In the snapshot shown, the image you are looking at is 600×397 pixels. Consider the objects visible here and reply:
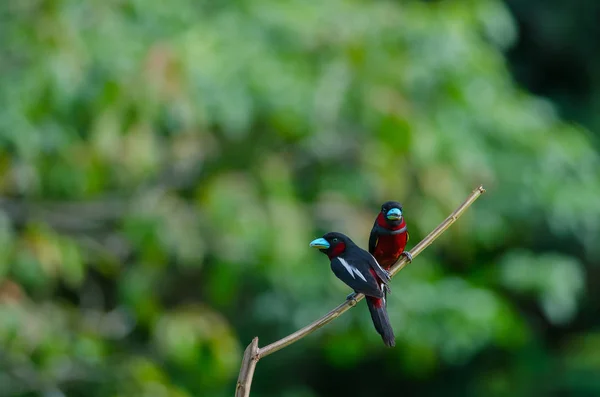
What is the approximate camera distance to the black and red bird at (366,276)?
1.92m

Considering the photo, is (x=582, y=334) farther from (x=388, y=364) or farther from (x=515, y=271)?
(x=515, y=271)

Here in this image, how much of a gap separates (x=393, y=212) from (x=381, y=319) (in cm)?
40

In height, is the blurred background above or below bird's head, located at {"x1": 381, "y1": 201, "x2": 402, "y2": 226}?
above

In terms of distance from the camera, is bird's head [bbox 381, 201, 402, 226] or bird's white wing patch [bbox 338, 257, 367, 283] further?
bird's head [bbox 381, 201, 402, 226]

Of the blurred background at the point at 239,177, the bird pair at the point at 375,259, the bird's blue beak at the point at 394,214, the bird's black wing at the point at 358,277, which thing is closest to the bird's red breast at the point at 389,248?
the bird pair at the point at 375,259

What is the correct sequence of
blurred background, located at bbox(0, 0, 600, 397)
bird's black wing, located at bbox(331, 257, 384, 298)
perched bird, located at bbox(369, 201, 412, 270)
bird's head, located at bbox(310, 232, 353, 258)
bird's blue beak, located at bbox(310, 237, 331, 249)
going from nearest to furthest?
bird's black wing, located at bbox(331, 257, 384, 298) < bird's blue beak, located at bbox(310, 237, 331, 249) < bird's head, located at bbox(310, 232, 353, 258) < perched bird, located at bbox(369, 201, 412, 270) < blurred background, located at bbox(0, 0, 600, 397)

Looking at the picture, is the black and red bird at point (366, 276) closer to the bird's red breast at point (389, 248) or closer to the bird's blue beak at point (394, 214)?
the bird's blue beak at point (394, 214)

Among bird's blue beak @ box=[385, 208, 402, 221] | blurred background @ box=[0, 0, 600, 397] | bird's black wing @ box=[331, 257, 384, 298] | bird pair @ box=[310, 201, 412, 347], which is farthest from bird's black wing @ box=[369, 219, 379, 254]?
blurred background @ box=[0, 0, 600, 397]

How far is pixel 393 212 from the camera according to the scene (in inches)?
91.4

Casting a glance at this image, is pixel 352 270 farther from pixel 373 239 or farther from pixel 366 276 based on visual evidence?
pixel 373 239

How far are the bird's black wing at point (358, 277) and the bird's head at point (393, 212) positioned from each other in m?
0.22

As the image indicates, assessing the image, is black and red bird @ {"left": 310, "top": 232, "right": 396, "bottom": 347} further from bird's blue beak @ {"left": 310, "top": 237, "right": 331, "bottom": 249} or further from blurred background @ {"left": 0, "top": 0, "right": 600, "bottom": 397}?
blurred background @ {"left": 0, "top": 0, "right": 600, "bottom": 397}

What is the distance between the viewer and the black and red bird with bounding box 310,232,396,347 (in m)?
1.92

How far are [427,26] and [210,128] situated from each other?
153 centimetres
